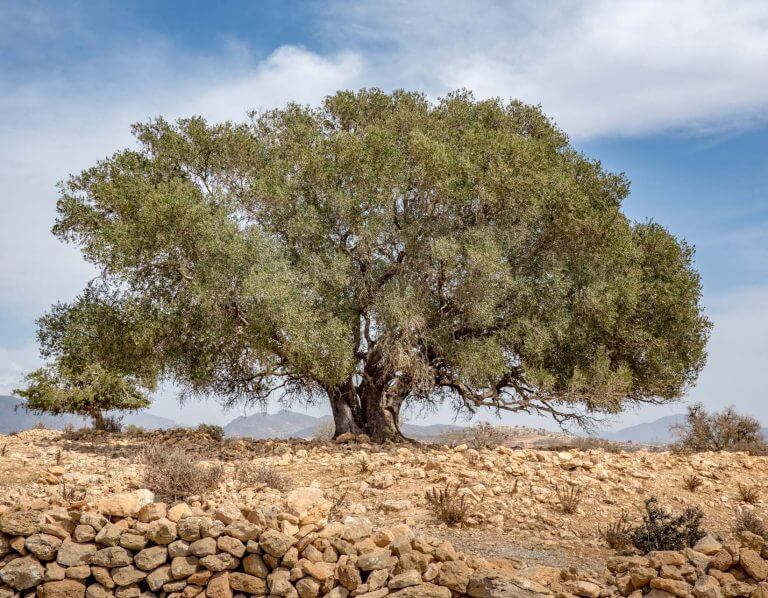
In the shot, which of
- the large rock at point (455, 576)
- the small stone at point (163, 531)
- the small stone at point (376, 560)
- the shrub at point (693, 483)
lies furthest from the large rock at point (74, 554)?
the shrub at point (693, 483)

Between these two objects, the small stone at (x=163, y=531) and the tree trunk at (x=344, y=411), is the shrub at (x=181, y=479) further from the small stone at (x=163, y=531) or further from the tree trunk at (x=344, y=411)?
the tree trunk at (x=344, y=411)

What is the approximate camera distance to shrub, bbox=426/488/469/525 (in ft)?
34.3

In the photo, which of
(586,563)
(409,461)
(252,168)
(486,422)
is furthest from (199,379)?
(586,563)

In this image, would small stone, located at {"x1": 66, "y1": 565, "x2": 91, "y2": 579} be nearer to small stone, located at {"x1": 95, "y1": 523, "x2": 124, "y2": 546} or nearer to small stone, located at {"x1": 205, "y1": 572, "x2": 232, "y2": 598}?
small stone, located at {"x1": 95, "y1": 523, "x2": 124, "y2": 546}

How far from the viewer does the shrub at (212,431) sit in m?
22.7

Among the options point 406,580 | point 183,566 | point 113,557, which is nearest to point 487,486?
point 406,580

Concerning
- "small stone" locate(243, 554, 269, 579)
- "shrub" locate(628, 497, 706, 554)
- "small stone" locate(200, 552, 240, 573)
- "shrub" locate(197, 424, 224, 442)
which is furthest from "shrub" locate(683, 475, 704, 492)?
"shrub" locate(197, 424, 224, 442)

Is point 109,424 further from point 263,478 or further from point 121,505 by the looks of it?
point 121,505

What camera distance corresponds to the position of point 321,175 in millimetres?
19734

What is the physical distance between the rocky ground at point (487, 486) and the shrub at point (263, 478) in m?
0.09

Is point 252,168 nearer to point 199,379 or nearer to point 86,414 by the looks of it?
point 199,379

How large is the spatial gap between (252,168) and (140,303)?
5129 mm

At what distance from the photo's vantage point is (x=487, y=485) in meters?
12.1

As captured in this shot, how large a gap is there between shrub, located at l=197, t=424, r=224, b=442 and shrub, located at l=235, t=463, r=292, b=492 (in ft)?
30.5
